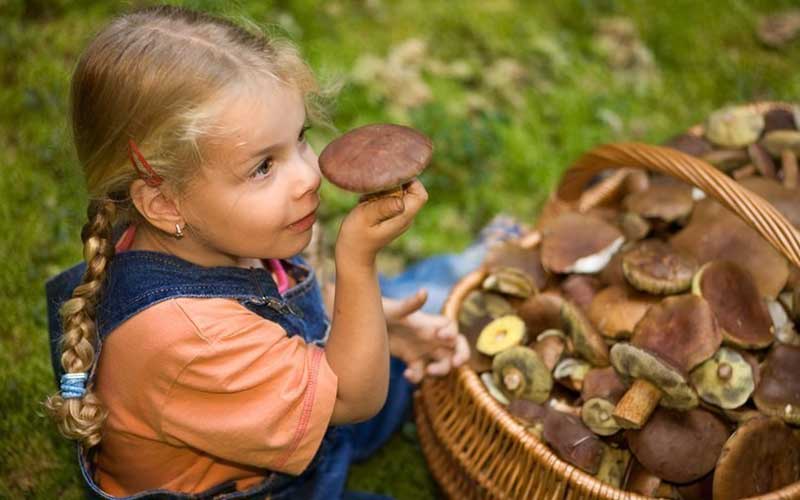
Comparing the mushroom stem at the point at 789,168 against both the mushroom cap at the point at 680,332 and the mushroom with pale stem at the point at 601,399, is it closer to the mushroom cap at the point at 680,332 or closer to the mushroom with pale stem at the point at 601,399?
the mushroom cap at the point at 680,332

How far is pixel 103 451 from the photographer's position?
1.83 meters

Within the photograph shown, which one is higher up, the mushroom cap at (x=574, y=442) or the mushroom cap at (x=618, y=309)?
the mushroom cap at (x=618, y=309)

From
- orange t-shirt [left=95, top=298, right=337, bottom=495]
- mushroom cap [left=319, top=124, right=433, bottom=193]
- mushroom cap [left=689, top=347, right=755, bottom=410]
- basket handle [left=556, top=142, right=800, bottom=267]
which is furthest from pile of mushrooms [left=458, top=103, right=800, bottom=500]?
mushroom cap [left=319, top=124, right=433, bottom=193]

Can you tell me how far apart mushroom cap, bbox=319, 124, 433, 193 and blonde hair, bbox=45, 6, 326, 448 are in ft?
0.74

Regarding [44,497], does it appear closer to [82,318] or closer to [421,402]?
[82,318]

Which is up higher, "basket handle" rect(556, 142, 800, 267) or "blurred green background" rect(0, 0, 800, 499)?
"basket handle" rect(556, 142, 800, 267)

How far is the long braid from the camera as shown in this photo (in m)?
1.60

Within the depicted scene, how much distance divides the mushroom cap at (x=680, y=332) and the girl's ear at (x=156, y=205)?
3.51ft

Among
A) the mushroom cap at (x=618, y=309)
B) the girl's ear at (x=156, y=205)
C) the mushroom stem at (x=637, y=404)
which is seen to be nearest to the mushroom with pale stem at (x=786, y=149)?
the mushroom cap at (x=618, y=309)

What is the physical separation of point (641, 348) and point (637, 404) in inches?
5.2

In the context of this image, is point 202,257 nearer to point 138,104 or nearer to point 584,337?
point 138,104

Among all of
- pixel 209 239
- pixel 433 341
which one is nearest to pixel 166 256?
pixel 209 239

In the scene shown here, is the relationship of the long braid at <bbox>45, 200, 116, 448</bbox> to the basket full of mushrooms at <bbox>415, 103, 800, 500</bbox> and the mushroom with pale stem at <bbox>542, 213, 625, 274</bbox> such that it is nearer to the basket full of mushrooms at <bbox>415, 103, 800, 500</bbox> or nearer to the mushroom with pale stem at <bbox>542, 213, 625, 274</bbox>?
the basket full of mushrooms at <bbox>415, 103, 800, 500</bbox>

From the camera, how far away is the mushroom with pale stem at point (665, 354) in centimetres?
173
